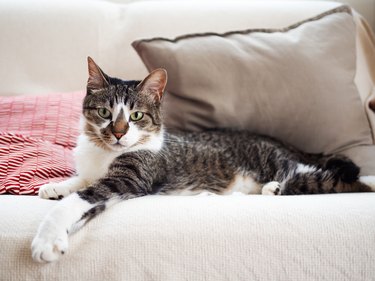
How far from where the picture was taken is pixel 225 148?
1.43m

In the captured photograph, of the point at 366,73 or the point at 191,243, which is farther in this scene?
the point at 366,73

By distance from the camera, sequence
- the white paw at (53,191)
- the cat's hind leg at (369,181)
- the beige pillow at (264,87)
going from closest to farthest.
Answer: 1. the white paw at (53,191)
2. the cat's hind leg at (369,181)
3. the beige pillow at (264,87)

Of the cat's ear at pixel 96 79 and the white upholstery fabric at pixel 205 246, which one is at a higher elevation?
the cat's ear at pixel 96 79

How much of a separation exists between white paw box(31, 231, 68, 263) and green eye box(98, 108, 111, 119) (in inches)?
17.8

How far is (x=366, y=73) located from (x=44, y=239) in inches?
62.3

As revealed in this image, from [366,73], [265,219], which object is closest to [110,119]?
[265,219]

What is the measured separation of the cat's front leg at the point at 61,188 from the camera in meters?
1.13

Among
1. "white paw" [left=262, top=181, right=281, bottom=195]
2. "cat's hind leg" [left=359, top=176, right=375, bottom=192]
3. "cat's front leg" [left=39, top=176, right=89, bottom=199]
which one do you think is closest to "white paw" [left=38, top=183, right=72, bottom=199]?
"cat's front leg" [left=39, top=176, right=89, bottom=199]

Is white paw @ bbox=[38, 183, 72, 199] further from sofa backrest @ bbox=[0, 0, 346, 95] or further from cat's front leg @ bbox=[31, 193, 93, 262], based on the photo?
sofa backrest @ bbox=[0, 0, 346, 95]

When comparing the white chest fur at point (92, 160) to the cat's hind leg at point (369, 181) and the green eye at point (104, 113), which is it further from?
the cat's hind leg at point (369, 181)

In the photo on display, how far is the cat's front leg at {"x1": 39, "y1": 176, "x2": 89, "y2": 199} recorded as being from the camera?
1.13 meters

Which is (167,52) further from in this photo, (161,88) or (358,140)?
(358,140)

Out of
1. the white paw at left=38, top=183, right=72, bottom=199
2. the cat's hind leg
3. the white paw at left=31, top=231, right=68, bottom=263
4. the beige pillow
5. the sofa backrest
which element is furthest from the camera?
the sofa backrest

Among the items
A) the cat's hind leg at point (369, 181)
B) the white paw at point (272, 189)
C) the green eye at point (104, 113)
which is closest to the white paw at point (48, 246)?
the green eye at point (104, 113)
